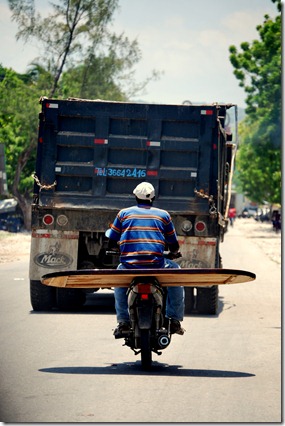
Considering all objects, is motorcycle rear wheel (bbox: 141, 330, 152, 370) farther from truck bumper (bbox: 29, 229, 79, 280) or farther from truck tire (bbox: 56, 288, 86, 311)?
truck tire (bbox: 56, 288, 86, 311)

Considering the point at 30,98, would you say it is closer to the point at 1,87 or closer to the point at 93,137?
the point at 1,87

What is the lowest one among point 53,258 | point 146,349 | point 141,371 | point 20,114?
point 141,371

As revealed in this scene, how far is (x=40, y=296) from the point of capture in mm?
13570

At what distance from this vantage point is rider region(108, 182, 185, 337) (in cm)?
859

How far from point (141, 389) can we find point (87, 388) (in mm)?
378

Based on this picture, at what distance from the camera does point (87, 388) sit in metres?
7.70

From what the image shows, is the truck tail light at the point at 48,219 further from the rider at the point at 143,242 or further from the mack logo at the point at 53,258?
the rider at the point at 143,242

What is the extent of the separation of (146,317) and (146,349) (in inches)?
11.2

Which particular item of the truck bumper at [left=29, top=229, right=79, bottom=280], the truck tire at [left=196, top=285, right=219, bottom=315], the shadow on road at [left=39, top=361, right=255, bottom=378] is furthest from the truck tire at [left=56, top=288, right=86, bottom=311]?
the shadow on road at [left=39, top=361, right=255, bottom=378]

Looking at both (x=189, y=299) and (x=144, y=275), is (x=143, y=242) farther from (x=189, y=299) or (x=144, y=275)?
(x=189, y=299)

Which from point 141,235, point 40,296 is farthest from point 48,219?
point 141,235

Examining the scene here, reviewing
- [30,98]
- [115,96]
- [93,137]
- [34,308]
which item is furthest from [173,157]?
[115,96]

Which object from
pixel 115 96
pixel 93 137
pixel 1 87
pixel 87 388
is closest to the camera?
pixel 87 388

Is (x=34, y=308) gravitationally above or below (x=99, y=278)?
below
